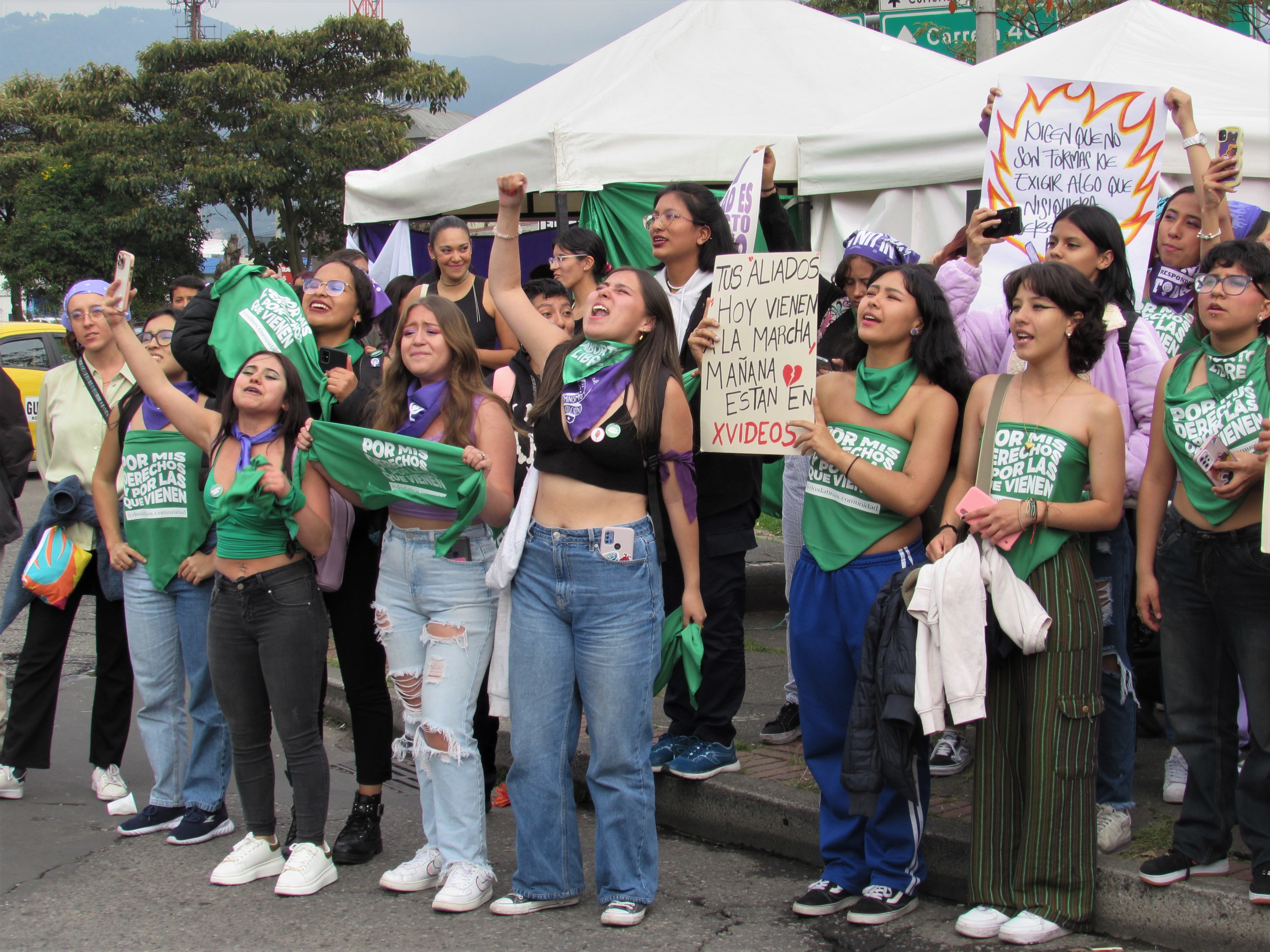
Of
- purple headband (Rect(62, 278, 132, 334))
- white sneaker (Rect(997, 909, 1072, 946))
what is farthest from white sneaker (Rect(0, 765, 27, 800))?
white sneaker (Rect(997, 909, 1072, 946))

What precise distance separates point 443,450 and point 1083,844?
218 cm

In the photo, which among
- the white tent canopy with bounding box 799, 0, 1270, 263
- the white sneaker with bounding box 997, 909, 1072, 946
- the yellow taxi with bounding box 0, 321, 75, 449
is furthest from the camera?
the yellow taxi with bounding box 0, 321, 75, 449

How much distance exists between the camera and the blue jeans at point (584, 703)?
11.6ft

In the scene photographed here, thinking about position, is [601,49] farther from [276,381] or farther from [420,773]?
[420,773]

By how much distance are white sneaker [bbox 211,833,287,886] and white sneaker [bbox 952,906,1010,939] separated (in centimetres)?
219

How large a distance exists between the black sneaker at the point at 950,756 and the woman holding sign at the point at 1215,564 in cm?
104

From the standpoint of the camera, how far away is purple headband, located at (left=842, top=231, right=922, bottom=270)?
14.3 feet

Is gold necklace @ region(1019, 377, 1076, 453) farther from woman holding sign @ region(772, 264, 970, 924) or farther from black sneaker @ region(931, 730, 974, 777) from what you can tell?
black sneaker @ region(931, 730, 974, 777)

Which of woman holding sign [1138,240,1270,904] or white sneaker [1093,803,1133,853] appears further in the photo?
white sneaker [1093,803,1133,853]

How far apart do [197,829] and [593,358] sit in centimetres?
230

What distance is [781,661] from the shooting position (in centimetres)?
639

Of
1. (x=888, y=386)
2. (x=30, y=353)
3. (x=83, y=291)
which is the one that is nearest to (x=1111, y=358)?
(x=888, y=386)

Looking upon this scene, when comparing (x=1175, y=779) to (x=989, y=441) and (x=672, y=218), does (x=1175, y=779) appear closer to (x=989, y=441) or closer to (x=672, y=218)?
(x=989, y=441)

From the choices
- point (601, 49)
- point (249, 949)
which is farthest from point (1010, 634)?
point (601, 49)
